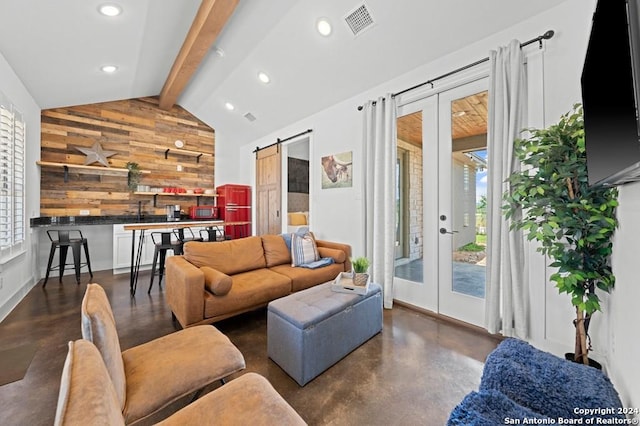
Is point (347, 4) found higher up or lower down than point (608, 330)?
higher up

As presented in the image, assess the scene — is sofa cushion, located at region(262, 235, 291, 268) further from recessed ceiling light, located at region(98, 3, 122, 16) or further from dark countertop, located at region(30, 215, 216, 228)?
dark countertop, located at region(30, 215, 216, 228)

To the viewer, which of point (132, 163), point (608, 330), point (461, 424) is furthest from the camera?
point (132, 163)

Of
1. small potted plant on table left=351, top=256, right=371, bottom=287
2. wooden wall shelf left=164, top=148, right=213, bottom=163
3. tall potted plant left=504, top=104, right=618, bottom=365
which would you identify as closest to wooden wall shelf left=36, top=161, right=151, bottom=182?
wooden wall shelf left=164, top=148, right=213, bottom=163

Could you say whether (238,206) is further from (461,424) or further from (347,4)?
(461,424)

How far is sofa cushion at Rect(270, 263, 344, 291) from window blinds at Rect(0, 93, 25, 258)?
3.04 metres

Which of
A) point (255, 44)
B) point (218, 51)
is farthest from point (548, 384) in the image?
point (218, 51)

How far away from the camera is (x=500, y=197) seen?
7.50ft

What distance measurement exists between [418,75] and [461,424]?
319cm

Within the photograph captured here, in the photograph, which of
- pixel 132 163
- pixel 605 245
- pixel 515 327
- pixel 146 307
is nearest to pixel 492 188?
pixel 605 245

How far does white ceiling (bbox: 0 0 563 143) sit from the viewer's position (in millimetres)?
2385

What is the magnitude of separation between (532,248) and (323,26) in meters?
3.06

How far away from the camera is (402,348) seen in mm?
2244

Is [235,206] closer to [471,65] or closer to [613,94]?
[471,65]

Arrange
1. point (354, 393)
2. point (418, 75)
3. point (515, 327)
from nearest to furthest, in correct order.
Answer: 1. point (354, 393)
2. point (515, 327)
3. point (418, 75)
